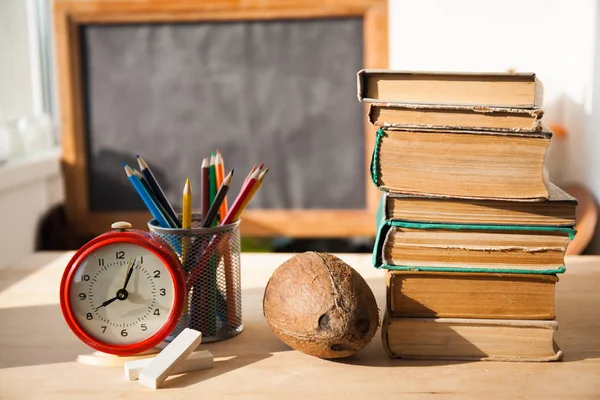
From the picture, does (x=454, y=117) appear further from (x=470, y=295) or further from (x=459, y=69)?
(x=459, y=69)

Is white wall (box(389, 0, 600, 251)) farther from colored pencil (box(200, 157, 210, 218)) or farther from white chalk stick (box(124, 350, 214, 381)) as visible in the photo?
white chalk stick (box(124, 350, 214, 381))

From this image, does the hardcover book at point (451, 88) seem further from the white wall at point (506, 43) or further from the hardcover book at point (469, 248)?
the white wall at point (506, 43)

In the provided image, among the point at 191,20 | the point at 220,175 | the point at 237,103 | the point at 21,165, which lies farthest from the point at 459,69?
the point at 220,175

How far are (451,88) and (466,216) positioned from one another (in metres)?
0.13

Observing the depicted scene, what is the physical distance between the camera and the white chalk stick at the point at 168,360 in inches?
26.3

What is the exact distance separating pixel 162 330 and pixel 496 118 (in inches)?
16.3

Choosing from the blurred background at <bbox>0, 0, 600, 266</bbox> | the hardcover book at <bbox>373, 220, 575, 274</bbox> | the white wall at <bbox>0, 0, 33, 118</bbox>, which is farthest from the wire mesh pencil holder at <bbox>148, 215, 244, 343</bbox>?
the white wall at <bbox>0, 0, 33, 118</bbox>

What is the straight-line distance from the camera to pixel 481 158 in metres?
0.71

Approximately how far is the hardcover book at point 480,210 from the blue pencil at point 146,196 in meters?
0.26

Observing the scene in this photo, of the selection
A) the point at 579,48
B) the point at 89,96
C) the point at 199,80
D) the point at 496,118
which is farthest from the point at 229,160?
the point at 496,118

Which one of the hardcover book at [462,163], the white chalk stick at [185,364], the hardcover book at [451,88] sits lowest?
the white chalk stick at [185,364]

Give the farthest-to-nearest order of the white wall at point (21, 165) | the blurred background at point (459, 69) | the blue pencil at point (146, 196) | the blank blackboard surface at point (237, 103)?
the blank blackboard surface at point (237, 103) → the white wall at point (21, 165) → the blurred background at point (459, 69) → the blue pencil at point (146, 196)

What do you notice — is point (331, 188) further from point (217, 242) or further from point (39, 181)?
point (217, 242)

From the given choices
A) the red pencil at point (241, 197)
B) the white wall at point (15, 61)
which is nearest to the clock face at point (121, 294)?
the red pencil at point (241, 197)
